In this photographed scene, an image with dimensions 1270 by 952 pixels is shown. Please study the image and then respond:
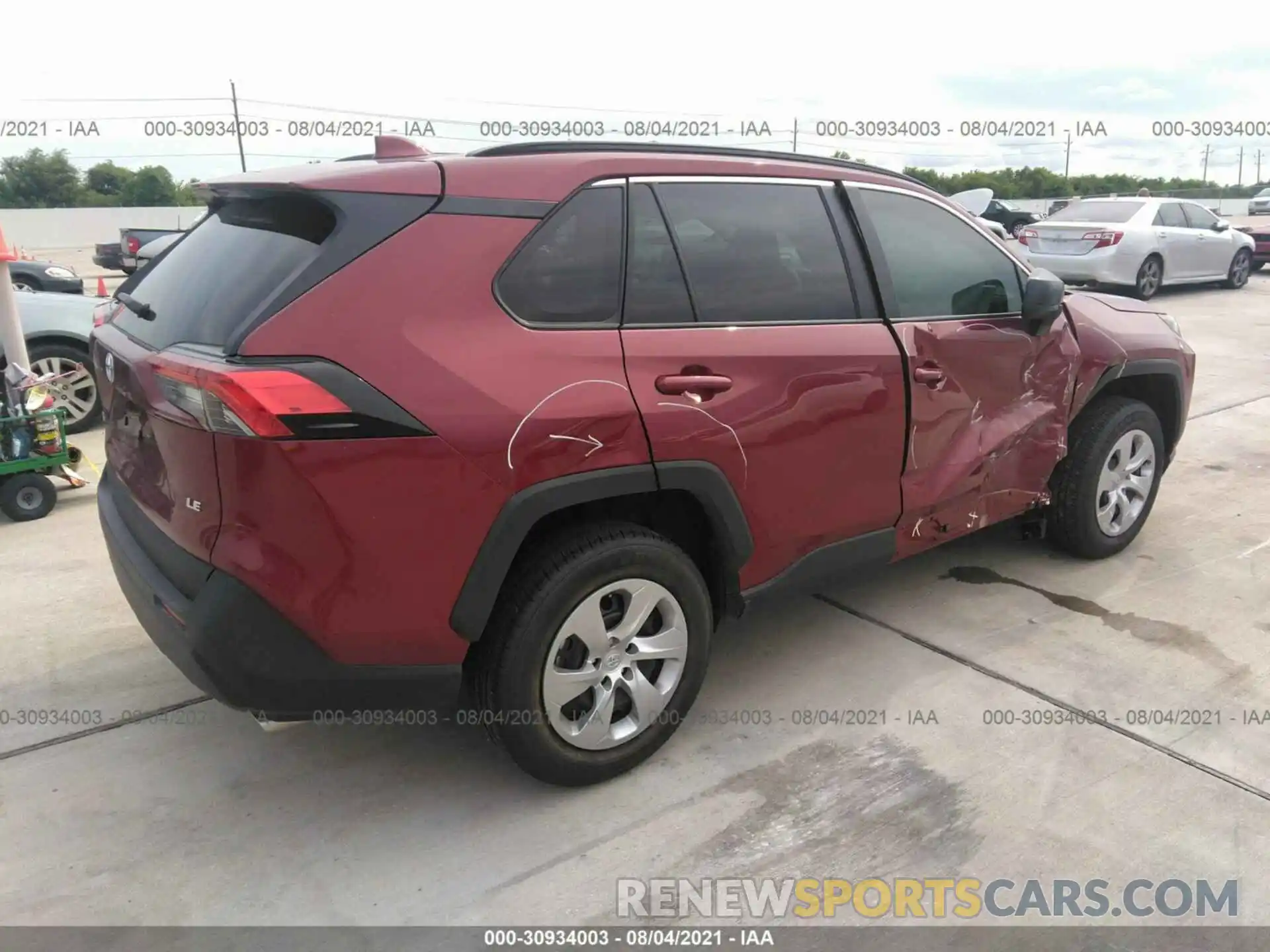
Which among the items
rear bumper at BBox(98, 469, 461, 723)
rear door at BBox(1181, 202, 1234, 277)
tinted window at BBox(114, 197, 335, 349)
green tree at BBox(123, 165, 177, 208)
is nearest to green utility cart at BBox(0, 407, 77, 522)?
tinted window at BBox(114, 197, 335, 349)

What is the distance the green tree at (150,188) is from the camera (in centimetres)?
4491

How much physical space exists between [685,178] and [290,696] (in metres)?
1.89

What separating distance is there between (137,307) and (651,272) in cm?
157

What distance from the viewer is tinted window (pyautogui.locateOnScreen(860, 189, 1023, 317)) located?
3502mm

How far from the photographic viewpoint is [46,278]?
11.0 m

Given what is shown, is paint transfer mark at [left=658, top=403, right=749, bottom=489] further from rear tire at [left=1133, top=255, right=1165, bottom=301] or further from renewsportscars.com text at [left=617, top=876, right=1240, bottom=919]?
rear tire at [left=1133, top=255, right=1165, bottom=301]

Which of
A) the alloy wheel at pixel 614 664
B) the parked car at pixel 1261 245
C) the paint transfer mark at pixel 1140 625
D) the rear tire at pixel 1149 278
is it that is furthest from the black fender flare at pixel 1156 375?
the parked car at pixel 1261 245

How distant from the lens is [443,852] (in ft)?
8.71

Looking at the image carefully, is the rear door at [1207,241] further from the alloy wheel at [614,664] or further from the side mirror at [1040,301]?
the alloy wheel at [614,664]

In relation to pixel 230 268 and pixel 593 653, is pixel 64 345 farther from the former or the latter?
pixel 593 653

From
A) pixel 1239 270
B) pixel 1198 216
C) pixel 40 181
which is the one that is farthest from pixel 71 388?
pixel 40 181

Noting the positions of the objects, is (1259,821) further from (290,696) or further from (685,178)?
(290,696)

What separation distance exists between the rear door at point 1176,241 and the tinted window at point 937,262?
11.9 meters

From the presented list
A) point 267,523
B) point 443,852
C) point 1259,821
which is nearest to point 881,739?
point 1259,821
